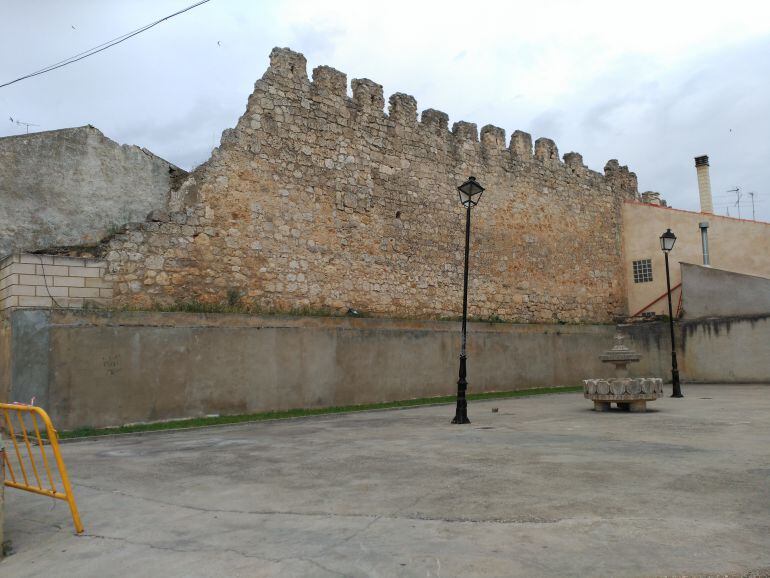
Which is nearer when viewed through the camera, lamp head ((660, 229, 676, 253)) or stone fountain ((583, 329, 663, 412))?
stone fountain ((583, 329, 663, 412))

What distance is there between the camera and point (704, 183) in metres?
25.7

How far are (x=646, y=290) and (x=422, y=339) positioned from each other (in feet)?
34.6

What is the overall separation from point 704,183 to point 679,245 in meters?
6.19

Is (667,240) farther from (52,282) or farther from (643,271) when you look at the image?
(52,282)

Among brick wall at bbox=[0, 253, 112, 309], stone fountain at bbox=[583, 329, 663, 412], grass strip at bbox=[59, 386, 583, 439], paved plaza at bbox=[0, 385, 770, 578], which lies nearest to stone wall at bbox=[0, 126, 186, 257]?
brick wall at bbox=[0, 253, 112, 309]

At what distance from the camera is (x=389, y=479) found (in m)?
5.81

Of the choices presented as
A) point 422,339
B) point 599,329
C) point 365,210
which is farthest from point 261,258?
point 599,329

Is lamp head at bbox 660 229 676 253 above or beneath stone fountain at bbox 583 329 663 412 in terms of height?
above

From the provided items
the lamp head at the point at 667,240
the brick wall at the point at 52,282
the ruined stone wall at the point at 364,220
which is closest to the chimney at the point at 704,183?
the ruined stone wall at the point at 364,220

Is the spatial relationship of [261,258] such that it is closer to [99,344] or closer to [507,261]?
[99,344]

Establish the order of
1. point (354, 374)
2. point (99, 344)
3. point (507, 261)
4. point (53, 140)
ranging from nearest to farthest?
1. point (99, 344)
2. point (53, 140)
3. point (354, 374)
4. point (507, 261)

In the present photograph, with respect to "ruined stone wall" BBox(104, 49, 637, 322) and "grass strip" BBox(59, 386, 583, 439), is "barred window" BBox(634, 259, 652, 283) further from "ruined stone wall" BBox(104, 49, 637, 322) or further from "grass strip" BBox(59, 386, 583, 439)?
"grass strip" BBox(59, 386, 583, 439)

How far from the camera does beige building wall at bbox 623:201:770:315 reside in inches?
803

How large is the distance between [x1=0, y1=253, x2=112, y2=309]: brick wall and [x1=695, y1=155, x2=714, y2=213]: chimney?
23534 mm
